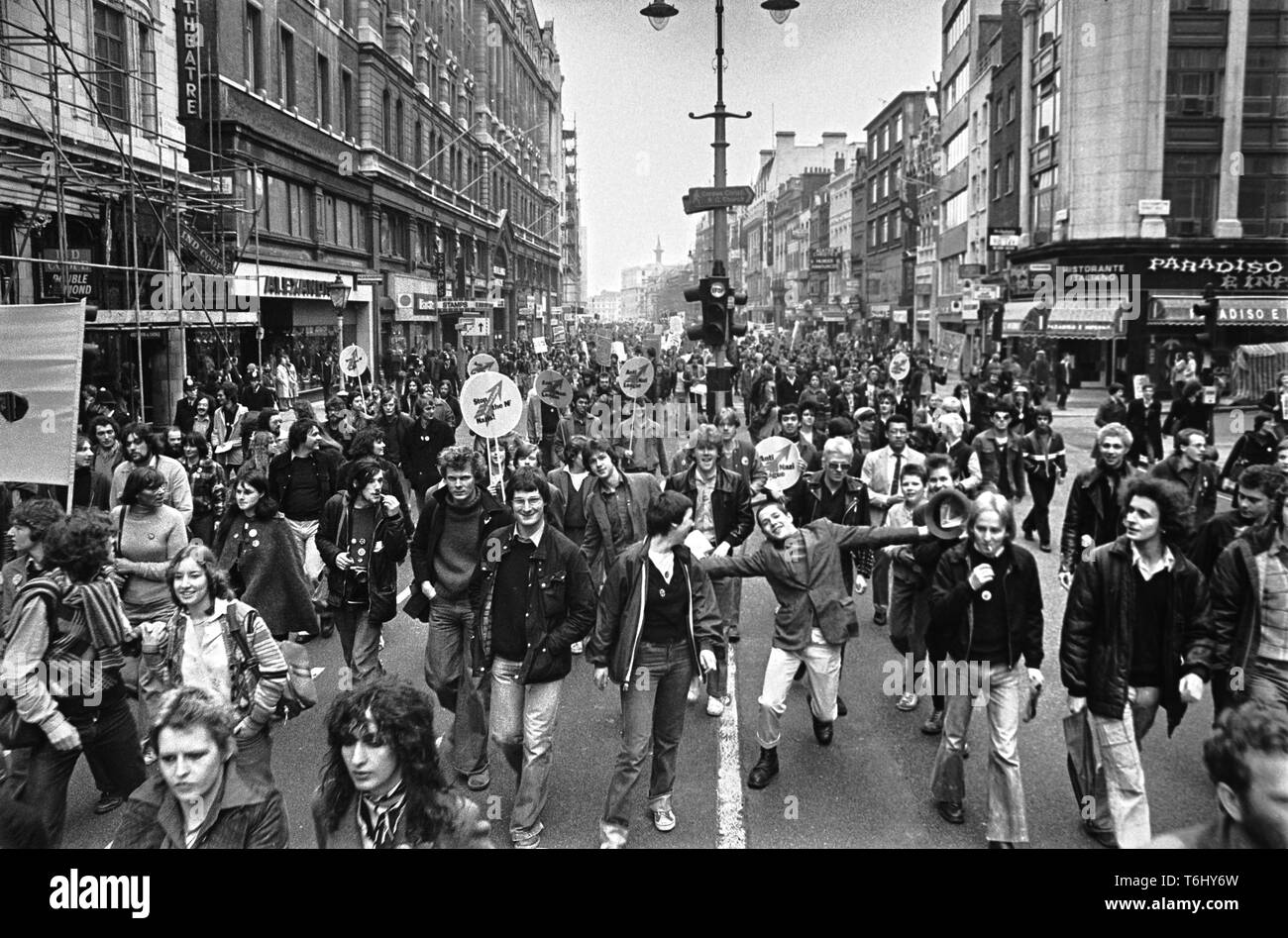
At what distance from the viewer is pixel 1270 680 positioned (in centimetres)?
482

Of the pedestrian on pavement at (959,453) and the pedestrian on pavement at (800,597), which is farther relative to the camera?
the pedestrian on pavement at (959,453)

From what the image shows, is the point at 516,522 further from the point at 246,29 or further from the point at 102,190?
the point at 246,29

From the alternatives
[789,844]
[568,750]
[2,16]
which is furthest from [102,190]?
[789,844]

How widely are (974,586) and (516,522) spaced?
2.29 metres

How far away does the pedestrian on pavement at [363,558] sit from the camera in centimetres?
655

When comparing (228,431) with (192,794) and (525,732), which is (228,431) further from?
(192,794)

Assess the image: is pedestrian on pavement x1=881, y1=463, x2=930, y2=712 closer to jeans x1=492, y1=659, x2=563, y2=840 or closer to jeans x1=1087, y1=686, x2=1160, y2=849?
jeans x1=1087, y1=686, x2=1160, y2=849

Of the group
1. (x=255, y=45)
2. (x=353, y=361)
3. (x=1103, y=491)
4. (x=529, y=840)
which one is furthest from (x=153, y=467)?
(x=255, y=45)

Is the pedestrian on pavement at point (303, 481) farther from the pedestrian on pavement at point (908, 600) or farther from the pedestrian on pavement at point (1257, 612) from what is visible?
the pedestrian on pavement at point (1257, 612)

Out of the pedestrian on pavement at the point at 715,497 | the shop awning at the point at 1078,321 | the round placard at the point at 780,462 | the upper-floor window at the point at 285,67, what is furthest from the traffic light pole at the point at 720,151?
the shop awning at the point at 1078,321

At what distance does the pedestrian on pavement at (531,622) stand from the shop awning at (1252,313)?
99.9ft

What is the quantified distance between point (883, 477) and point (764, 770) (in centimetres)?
374

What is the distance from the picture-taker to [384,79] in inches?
1531

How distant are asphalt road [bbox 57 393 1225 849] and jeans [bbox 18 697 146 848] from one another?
1.21 feet
